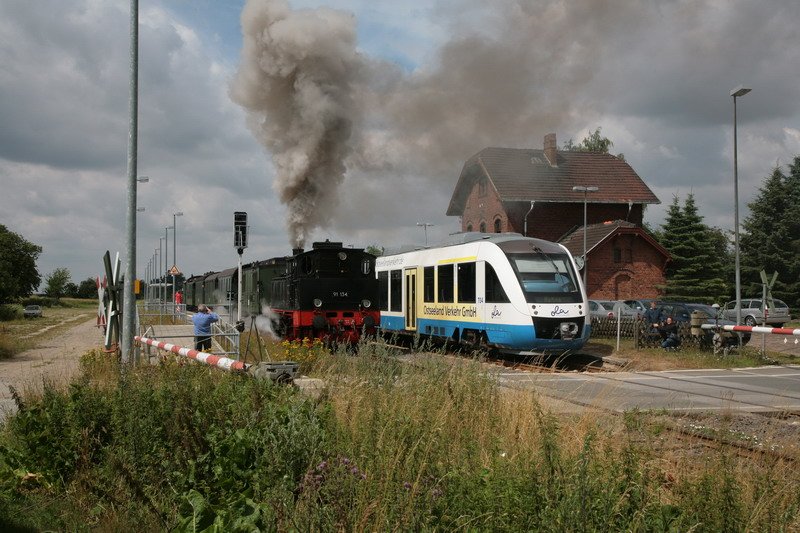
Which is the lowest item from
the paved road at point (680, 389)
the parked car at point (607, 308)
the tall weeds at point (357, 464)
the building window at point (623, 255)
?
the paved road at point (680, 389)

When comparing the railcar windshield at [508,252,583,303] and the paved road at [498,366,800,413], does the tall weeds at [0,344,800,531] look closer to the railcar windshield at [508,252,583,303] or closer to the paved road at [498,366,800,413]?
the paved road at [498,366,800,413]

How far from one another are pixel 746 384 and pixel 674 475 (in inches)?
400

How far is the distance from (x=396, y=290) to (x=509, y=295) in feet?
26.4

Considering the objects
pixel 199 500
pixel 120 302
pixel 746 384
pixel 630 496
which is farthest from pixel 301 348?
pixel 630 496

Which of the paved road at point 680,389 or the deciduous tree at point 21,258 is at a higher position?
the deciduous tree at point 21,258

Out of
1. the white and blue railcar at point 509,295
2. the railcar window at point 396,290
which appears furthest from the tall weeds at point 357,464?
the railcar window at point 396,290

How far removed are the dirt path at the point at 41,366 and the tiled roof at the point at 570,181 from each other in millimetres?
18059

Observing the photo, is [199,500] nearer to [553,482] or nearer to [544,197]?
[553,482]

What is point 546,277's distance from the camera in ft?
57.6

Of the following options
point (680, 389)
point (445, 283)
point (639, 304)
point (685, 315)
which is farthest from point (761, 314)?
point (680, 389)

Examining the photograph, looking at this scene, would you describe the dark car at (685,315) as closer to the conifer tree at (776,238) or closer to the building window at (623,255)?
the building window at (623,255)

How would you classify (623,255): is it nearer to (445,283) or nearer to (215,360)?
(445,283)

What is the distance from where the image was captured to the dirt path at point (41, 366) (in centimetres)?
992

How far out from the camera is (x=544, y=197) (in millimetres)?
42281
